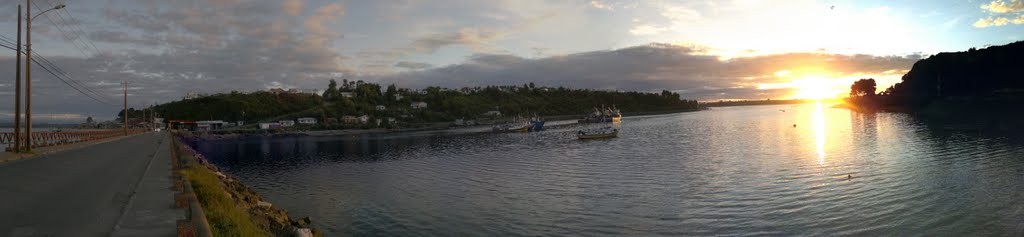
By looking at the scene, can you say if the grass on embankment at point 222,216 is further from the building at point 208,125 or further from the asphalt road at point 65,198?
the building at point 208,125

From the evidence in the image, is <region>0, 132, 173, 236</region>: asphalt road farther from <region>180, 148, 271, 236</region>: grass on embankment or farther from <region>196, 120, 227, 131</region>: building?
<region>196, 120, 227, 131</region>: building

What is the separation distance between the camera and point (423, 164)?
4962 cm

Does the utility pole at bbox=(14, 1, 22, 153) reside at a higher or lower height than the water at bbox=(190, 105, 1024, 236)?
higher

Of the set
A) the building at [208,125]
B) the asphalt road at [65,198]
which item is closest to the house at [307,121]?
the building at [208,125]

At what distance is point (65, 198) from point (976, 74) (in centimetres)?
24020

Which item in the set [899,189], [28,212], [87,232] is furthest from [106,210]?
[899,189]

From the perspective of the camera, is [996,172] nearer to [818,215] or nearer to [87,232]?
[818,215]

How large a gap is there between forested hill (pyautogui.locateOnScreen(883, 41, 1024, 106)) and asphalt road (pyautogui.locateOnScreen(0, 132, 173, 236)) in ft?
695

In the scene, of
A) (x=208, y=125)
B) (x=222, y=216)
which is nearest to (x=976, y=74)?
(x=222, y=216)

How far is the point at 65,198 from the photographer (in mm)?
14477

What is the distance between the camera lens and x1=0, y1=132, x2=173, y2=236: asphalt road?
10602 millimetres

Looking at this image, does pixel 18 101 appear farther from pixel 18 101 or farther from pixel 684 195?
pixel 684 195

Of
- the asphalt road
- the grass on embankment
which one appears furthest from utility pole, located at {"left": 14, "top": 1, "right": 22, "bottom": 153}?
the grass on embankment

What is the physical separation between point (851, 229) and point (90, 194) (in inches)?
975
